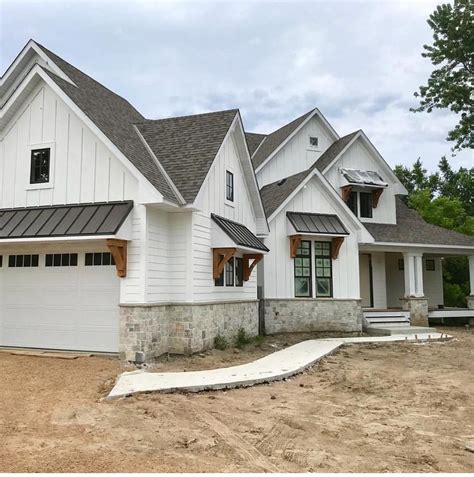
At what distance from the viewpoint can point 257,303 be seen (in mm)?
14820

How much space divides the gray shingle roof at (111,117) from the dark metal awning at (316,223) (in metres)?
5.77

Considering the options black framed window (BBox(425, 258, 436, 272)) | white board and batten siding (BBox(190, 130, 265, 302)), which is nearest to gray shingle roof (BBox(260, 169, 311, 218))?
white board and batten siding (BBox(190, 130, 265, 302))

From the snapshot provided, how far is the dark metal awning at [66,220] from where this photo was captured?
972 centimetres

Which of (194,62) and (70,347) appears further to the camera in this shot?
(194,62)

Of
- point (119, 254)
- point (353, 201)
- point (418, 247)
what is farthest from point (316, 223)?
point (119, 254)

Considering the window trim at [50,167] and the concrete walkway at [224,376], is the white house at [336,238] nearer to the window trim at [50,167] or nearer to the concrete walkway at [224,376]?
the concrete walkway at [224,376]

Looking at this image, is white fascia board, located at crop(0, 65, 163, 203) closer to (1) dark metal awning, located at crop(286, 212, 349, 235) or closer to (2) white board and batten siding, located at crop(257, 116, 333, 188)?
(1) dark metal awning, located at crop(286, 212, 349, 235)

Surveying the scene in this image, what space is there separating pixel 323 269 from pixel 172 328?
7.06 metres

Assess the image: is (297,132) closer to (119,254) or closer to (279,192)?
(279,192)

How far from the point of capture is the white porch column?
18.5m

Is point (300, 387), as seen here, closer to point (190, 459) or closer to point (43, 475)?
point (190, 459)

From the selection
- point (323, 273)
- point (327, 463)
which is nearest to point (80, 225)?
point (327, 463)

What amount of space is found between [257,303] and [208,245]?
12.3 ft

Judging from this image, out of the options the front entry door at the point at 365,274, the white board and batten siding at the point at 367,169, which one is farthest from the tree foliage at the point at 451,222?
the front entry door at the point at 365,274
